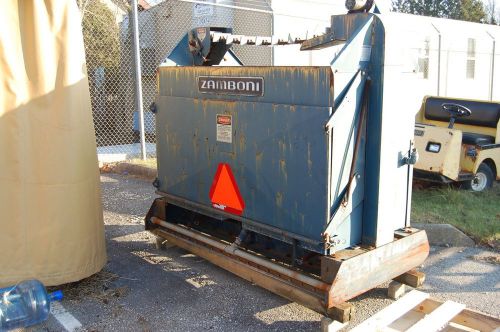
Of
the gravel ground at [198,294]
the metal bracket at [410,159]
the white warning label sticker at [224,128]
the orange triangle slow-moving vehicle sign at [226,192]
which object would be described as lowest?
the gravel ground at [198,294]

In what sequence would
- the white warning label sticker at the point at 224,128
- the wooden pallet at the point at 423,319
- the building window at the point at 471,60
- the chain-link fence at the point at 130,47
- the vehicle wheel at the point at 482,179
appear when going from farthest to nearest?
the building window at the point at 471,60
the chain-link fence at the point at 130,47
the vehicle wheel at the point at 482,179
the white warning label sticker at the point at 224,128
the wooden pallet at the point at 423,319

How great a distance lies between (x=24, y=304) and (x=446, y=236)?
4.05 meters

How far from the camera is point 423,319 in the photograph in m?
3.48

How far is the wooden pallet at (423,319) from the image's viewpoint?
11.1 ft

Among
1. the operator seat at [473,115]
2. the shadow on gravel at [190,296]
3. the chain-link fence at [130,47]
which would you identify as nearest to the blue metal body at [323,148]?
the shadow on gravel at [190,296]

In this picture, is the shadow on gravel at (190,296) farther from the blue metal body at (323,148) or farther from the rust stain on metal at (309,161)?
the rust stain on metal at (309,161)

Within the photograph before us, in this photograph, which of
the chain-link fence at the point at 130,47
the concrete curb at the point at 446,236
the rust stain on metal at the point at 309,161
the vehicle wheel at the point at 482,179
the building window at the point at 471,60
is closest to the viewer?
the rust stain on metal at the point at 309,161

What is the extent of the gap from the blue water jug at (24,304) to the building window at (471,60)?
1720cm

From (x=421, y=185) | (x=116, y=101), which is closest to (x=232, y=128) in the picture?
(x=421, y=185)

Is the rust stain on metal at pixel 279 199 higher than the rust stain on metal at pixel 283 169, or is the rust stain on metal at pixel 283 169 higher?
the rust stain on metal at pixel 283 169

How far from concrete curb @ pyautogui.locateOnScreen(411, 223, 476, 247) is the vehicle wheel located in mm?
2233

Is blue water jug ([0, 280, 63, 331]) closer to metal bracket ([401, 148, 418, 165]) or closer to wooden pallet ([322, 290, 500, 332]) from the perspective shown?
wooden pallet ([322, 290, 500, 332])

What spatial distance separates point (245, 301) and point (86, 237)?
→ 1379 millimetres

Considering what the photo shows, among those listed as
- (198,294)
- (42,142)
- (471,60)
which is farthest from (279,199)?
(471,60)
